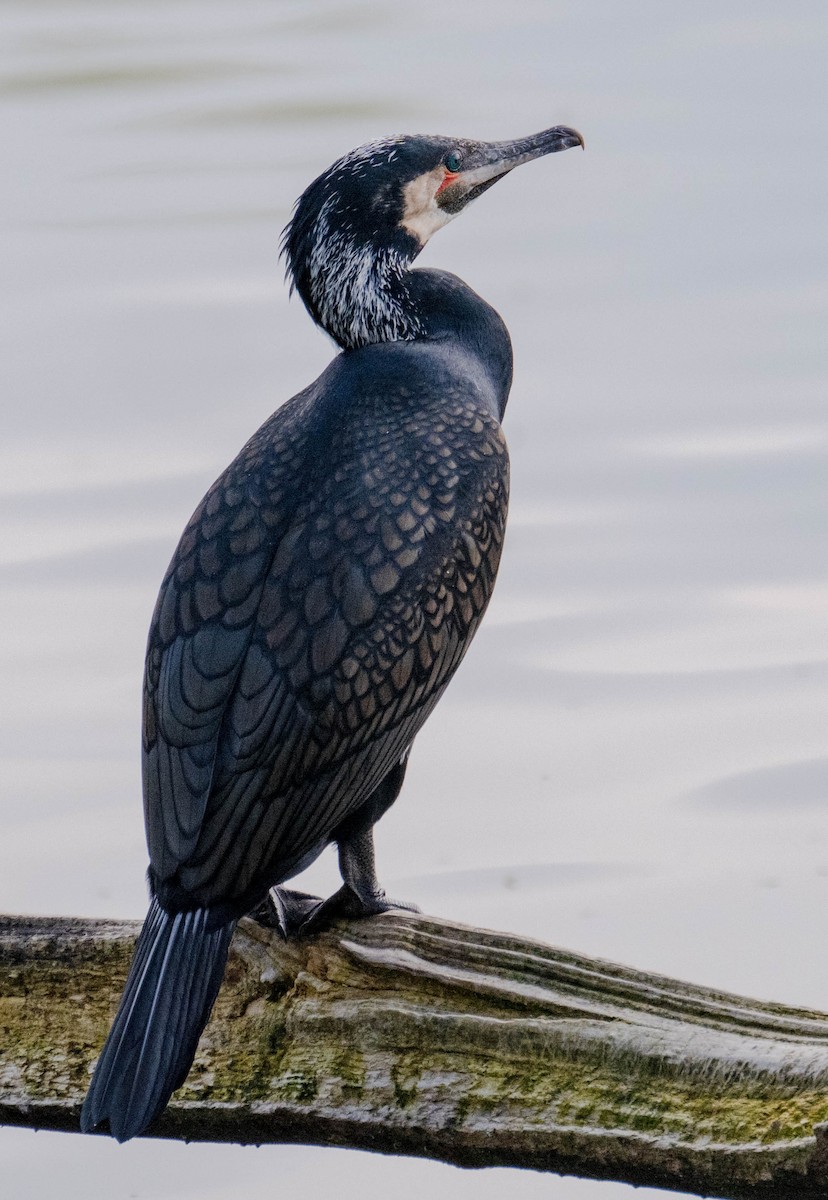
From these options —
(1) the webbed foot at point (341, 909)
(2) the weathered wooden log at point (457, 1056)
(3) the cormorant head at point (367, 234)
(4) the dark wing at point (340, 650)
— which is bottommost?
(2) the weathered wooden log at point (457, 1056)

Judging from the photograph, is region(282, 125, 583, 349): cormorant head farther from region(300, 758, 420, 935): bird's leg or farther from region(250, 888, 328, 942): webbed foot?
region(250, 888, 328, 942): webbed foot

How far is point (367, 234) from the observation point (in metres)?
3.54

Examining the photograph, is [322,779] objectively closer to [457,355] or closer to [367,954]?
[367,954]

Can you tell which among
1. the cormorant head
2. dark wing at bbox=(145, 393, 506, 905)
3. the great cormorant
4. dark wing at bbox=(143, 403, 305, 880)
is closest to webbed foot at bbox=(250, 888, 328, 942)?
the great cormorant

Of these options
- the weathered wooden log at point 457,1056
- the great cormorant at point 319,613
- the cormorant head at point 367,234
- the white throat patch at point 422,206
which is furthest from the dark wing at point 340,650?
the white throat patch at point 422,206

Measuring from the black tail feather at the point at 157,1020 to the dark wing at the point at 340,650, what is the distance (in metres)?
0.07

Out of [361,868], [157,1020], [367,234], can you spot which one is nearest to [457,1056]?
[157,1020]

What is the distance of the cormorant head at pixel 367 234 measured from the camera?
139 inches

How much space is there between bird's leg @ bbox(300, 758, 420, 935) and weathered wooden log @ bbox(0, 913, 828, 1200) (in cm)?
11

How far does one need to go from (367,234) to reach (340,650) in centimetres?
92

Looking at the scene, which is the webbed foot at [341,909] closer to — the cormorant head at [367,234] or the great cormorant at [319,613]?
the great cormorant at [319,613]

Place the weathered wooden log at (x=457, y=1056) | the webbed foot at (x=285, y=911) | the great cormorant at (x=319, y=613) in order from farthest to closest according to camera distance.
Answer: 1. the webbed foot at (x=285, y=911)
2. the great cormorant at (x=319, y=613)
3. the weathered wooden log at (x=457, y=1056)

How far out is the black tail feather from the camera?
2713 millimetres

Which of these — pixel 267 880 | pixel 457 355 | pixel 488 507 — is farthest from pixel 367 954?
pixel 457 355
